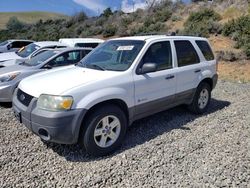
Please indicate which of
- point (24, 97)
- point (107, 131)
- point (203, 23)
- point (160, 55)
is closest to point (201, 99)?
point (160, 55)

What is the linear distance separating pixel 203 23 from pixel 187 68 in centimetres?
1445

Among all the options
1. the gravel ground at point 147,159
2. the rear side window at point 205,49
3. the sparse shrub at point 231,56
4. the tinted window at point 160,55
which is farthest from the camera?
the sparse shrub at point 231,56

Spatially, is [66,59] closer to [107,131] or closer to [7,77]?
[7,77]

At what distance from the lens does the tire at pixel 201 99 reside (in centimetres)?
627

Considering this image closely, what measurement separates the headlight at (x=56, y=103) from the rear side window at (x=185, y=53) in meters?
2.55

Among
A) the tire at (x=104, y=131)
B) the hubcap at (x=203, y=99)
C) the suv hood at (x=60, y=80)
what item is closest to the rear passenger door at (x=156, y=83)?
the tire at (x=104, y=131)

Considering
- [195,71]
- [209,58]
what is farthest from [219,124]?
[209,58]

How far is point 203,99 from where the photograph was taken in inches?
257

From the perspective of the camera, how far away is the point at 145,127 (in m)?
5.61

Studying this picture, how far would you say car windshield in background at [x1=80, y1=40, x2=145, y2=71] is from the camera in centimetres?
485

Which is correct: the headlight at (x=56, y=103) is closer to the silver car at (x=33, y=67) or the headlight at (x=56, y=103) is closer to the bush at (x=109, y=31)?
the silver car at (x=33, y=67)

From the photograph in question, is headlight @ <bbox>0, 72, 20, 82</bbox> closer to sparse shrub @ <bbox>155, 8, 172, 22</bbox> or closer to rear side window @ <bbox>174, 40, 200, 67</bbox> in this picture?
rear side window @ <bbox>174, 40, 200, 67</bbox>

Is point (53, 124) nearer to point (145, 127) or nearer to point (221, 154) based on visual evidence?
point (145, 127)

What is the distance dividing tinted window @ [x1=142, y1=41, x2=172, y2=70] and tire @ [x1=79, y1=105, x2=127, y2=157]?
113cm
